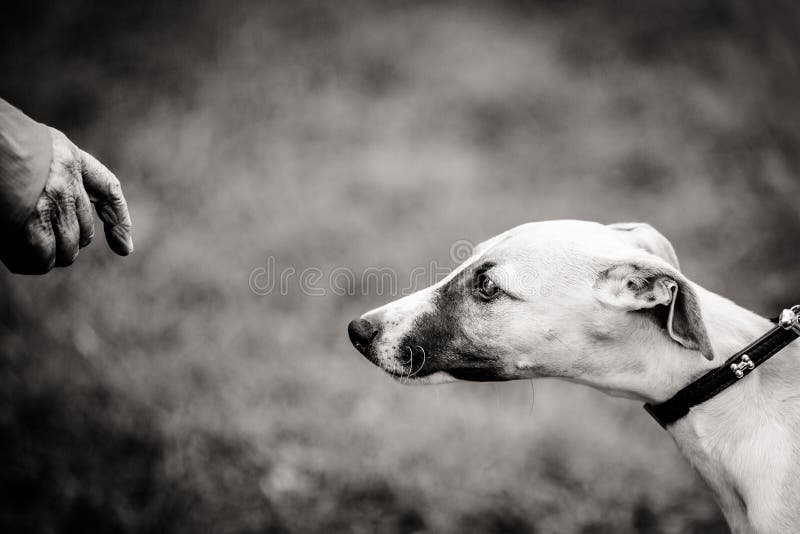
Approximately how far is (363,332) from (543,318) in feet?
2.99

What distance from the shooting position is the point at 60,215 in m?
2.70

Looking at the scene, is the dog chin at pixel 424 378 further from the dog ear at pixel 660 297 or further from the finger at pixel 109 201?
the finger at pixel 109 201

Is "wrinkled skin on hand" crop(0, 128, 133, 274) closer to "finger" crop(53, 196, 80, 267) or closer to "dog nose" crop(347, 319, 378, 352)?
"finger" crop(53, 196, 80, 267)

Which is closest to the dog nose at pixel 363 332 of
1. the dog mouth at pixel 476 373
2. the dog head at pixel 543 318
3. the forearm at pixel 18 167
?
the dog head at pixel 543 318

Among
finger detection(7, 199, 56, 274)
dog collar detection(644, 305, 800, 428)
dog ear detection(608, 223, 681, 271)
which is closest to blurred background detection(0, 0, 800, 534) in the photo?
dog collar detection(644, 305, 800, 428)

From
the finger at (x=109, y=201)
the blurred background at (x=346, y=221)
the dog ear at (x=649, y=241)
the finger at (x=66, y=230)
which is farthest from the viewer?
the blurred background at (x=346, y=221)

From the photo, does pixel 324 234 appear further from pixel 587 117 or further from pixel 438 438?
pixel 587 117

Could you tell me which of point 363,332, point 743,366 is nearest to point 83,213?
point 363,332

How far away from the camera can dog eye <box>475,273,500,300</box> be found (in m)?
3.15

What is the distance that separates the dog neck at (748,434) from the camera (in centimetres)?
270

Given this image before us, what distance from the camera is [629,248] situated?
3.14 metres

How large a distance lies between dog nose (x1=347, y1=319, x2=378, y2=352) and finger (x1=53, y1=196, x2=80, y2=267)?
1349 mm

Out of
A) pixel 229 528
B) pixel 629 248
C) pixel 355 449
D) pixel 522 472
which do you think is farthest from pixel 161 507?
pixel 629 248

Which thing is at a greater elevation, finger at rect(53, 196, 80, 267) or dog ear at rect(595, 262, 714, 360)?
dog ear at rect(595, 262, 714, 360)
